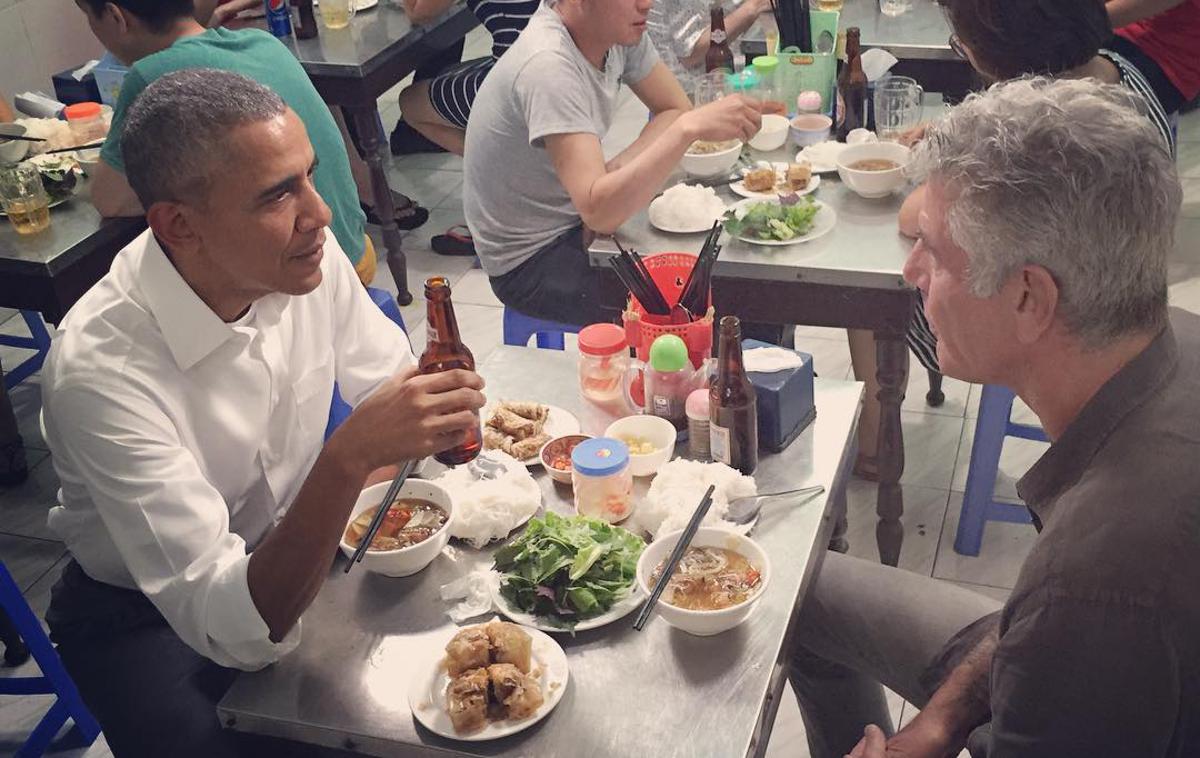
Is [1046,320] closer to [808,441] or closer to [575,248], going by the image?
[808,441]

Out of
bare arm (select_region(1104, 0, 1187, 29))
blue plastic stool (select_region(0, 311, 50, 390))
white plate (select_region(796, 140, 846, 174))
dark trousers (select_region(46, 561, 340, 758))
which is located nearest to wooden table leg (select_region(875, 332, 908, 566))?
white plate (select_region(796, 140, 846, 174))

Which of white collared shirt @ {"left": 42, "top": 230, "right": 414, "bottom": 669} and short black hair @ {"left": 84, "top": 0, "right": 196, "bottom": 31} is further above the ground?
short black hair @ {"left": 84, "top": 0, "right": 196, "bottom": 31}

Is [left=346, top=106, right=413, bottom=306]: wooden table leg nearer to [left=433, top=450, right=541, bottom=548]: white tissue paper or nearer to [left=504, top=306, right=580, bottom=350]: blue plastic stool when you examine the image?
[left=504, top=306, right=580, bottom=350]: blue plastic stool

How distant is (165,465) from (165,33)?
1779 mm

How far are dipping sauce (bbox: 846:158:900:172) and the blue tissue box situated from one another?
102 cm

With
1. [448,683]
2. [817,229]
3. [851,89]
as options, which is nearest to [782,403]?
[448,683]

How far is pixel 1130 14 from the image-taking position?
11.3ft

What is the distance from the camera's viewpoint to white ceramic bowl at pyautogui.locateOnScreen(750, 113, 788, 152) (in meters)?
3.12

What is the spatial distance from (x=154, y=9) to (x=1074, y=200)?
250 centimetres

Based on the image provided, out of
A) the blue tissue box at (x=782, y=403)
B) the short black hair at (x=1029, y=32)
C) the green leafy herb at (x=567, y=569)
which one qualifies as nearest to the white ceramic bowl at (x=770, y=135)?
the short black hair at (x=1029, y=32)

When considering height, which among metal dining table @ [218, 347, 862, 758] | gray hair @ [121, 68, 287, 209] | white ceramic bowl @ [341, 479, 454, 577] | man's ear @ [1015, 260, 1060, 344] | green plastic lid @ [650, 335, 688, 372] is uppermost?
gray hair @ [121, 68, 287, 209]

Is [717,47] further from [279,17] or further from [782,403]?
[782,403]

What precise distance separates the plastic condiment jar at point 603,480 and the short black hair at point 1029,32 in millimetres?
1433

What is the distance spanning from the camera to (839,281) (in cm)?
256
